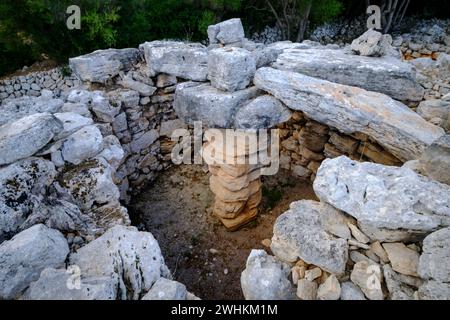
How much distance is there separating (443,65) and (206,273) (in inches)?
198

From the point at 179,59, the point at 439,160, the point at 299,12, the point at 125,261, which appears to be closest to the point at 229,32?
the point at 179,59

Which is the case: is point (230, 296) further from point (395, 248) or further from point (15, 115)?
point (15, 115)

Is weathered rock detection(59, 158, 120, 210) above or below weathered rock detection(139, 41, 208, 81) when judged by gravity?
below

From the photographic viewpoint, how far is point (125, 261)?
3154 millimetres

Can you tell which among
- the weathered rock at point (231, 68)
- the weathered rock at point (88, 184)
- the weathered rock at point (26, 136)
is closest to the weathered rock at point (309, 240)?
the weathered rock at point (231, 68)

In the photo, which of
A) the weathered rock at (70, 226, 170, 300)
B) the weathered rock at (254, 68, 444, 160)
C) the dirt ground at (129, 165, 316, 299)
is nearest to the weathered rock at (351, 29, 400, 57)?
the weathered rock at (254, 68, 444, 160)

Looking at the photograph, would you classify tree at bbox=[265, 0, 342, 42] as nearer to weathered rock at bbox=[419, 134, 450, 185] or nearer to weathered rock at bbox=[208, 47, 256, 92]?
weathered rock at bbox=[208, 47, 256, 92]

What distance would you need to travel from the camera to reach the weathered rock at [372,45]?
479 cm

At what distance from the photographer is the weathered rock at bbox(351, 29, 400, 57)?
4.79 metres

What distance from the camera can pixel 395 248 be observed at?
2777 mm

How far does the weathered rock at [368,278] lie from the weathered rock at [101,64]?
18.7ft

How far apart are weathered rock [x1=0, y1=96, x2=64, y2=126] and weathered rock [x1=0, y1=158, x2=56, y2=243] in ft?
4.13

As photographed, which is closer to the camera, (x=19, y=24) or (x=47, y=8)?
(x=47, y=8)

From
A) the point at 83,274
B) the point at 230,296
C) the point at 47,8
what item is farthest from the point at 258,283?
the point at 47,8
